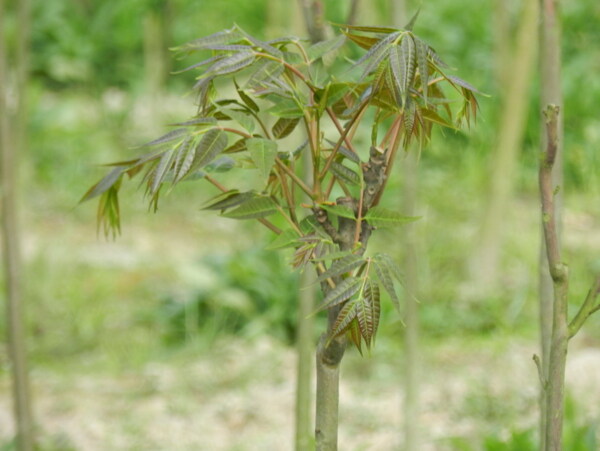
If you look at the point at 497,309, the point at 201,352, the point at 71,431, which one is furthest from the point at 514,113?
the point at 71,431

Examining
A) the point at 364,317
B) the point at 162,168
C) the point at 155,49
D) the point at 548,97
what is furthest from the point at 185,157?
the point at 155,49

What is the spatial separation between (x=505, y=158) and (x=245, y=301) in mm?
1304

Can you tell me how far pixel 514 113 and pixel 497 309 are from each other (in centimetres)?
86

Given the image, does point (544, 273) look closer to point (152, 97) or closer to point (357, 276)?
point (357, 276)

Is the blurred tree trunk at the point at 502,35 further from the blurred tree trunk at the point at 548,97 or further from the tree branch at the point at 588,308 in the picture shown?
the tree branch at the point at 588,308

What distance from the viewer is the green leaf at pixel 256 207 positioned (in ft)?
2.93

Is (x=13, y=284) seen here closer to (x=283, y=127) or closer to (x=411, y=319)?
(x=411, y=319)

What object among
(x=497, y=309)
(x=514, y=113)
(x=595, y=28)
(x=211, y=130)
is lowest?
(x=497, y=309)

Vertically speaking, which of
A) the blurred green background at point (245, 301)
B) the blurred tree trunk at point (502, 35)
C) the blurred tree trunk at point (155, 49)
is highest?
the blurred tree trunk at point (155, 49)

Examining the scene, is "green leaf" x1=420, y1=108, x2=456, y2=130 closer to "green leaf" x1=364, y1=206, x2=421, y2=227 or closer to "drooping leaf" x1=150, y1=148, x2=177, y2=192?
"green leaf" x1=364, y1=206, x2=421, y2=227

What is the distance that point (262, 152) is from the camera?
2.59 ft

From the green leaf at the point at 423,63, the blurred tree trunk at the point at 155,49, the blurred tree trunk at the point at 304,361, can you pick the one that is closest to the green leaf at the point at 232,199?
the green leaf at the point at 423,63

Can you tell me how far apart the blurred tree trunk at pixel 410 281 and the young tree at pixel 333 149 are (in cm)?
98

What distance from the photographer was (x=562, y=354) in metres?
0.87
